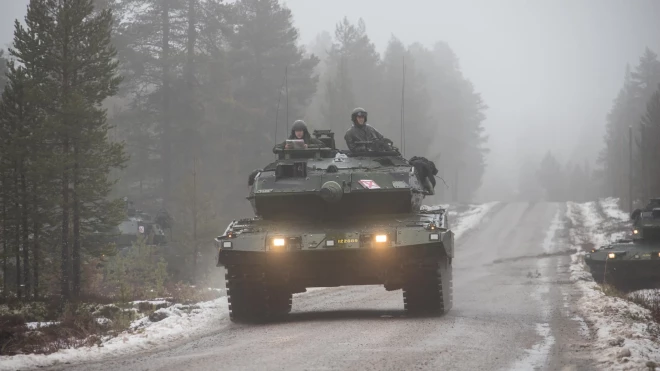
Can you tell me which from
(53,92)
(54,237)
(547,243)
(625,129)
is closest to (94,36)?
(53,92)

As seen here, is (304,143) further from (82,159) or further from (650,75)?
(650,75)

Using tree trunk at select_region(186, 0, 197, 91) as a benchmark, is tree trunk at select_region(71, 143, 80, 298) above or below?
below

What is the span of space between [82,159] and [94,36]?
10.5 ft

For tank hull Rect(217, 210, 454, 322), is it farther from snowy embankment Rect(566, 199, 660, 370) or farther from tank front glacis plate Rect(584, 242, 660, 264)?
tank front glacis plate Rect(584, 242, 660, 264)

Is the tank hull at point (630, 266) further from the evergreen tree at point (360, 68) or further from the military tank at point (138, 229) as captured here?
the evergreen tree at point (360, 68)

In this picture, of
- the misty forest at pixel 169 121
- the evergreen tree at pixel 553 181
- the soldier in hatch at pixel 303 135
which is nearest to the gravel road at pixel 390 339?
the soldier in hatch at pixel 303 135

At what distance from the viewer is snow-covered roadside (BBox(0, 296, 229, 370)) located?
33.1ft

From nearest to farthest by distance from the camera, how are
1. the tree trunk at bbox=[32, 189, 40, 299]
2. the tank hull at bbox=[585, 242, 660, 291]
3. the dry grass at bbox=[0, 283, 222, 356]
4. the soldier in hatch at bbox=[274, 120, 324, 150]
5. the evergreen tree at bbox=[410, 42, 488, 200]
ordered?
the dry grass at bbox=[0, 283, 222, 356] → the soldier in hatch at bbox=[274, 120, 324, 150] → the tank hull at bbox=[585, 242, 660, 291] → the tree trunk at bbox=[32, 189, 40, 299] → the evergreen tree at bbox=[410, 42, 488, 200]

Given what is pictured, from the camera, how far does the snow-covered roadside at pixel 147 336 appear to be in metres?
10.1

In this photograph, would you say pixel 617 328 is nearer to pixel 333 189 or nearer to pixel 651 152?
pixel 333 189

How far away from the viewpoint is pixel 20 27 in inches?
975

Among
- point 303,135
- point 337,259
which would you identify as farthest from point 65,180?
point 337,259

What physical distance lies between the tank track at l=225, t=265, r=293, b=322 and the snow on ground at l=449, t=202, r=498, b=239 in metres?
34.7

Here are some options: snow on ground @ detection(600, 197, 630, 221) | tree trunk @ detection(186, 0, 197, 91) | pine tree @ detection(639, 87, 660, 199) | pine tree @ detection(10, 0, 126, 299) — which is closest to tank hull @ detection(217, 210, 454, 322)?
pine tree @ detection(10, 0, 126, 299)
